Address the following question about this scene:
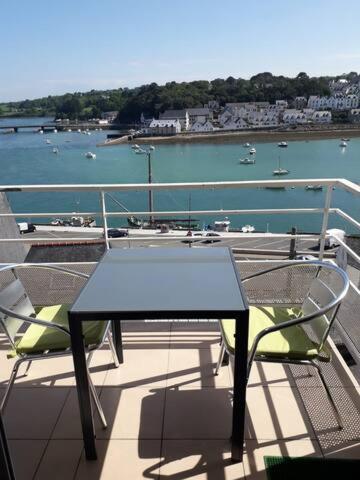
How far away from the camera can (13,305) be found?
170cm

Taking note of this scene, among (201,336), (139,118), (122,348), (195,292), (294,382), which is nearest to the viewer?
(195,292)

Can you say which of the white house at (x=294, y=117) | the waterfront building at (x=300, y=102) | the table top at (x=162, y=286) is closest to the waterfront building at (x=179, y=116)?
the white house at (x=294, y=117)

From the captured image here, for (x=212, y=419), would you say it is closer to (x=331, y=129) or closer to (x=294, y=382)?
(x=294, y=382)

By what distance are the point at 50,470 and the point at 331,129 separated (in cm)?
6799

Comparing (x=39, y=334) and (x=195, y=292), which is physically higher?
(x=195, y=292)

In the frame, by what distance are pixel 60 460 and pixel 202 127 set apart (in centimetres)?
6624

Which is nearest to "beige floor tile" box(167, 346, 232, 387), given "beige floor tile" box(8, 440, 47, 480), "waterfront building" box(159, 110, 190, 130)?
"beige floor tile" box(8, 440, 47, 480)

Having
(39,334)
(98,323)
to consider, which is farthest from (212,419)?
(39,334)

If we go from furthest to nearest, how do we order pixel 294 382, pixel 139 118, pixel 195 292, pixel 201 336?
pixel 139 118 → pixel 201 336 → pixel 294 382 → pixel 195 292

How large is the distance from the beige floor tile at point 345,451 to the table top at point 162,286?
792mm

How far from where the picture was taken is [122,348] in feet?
7.03

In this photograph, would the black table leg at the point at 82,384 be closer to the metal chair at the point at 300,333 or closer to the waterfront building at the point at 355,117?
the metal chair at the point at 300,333

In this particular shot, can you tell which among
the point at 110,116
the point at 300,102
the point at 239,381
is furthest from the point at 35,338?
the point at 110,116

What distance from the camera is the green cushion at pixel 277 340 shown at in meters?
1.52
